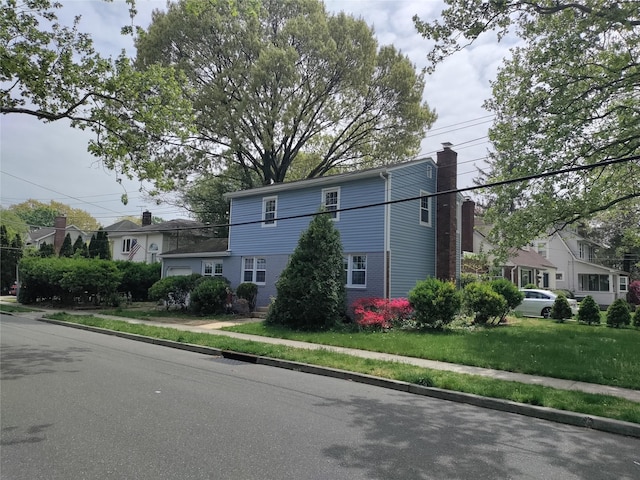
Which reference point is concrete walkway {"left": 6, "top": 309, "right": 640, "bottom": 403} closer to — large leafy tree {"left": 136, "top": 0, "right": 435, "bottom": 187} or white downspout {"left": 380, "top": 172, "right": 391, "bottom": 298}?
white downspout {"left": 380, "top": 172, "right": 391, "bottom": 298}

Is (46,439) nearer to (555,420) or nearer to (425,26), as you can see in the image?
(555,420)

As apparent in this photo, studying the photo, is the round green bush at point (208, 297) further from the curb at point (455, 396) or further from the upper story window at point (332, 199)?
the curb at point (455, 396)

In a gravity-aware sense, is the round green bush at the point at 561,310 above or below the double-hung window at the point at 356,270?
below

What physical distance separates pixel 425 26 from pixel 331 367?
9062 millimetres


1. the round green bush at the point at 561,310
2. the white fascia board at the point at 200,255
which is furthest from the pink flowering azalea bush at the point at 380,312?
the white fascia board at the point at 200,255

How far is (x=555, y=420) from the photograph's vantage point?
6492 mm

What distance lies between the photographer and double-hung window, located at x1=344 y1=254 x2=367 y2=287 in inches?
757

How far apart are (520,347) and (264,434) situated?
9.09 metres

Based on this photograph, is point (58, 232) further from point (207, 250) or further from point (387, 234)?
point (387, 234)

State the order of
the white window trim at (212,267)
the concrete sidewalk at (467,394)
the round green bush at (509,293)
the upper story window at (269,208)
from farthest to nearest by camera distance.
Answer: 1. the white window trim at (212,267)
2. the upper story window at (269,208)
3. the round green bush at (509,293)
4. the concrete sidewalk at (467,394)

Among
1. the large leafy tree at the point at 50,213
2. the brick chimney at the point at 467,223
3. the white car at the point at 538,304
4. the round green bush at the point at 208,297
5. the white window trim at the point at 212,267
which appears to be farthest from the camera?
the large leafy tree at the point at 50,213

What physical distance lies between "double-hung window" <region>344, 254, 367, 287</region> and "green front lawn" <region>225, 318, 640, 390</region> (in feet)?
13.9

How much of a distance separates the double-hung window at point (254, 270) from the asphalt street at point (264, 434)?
14.1 m

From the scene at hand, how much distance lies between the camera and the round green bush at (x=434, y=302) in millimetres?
15227
